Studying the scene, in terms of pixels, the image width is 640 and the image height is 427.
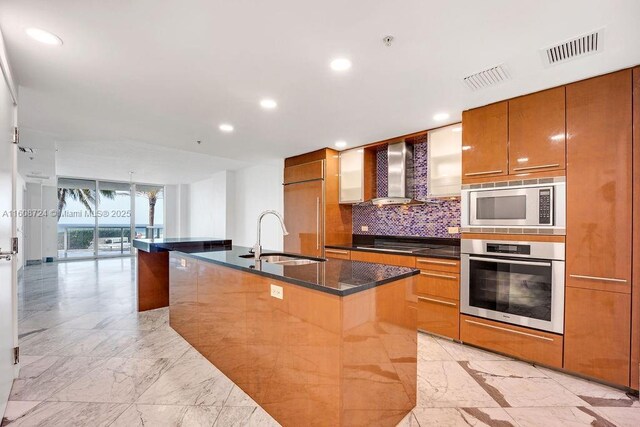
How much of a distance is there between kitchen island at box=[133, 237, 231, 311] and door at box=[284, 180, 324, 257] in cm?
125

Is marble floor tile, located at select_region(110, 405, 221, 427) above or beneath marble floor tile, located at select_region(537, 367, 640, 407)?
above

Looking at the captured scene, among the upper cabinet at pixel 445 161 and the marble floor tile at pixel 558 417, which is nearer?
the marble floor tile at pixel 558 417

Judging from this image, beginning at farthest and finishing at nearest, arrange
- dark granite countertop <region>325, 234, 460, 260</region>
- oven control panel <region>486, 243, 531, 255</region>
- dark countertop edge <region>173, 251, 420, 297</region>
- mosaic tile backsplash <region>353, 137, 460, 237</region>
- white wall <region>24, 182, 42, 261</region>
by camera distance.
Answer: white wall <region>24, 182, 42, 261</region> < mosaic tile backsplash <region>353, 137, 460, 237</region> < dark granite countertop <region>325, 234, 460, 260</region> < oven control panel <region>486, 243, 531, 255</region> < dark countertop edge <region>173, 251, 420, 297</region>

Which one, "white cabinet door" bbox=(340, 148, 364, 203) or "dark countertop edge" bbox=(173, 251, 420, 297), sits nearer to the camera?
"dark countertop edge" bbox=(173, 251, 420, 297)

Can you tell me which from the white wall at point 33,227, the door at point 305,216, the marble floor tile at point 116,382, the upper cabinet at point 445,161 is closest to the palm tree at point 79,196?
the white wall at point 33,227

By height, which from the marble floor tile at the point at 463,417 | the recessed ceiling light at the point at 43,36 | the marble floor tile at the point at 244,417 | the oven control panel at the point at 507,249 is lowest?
the marble floor tile at the point at 463,417

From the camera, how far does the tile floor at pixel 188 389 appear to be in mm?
1780

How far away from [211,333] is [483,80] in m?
2.98

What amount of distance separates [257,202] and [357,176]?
342 centimetres

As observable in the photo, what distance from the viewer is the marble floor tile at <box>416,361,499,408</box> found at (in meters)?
1.95

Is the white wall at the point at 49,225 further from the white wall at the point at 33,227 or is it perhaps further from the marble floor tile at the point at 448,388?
the marble floor tile at the point at 448,388

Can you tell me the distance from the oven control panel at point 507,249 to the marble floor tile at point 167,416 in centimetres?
255

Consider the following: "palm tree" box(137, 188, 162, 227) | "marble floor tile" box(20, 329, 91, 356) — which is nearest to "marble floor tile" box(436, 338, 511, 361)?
"marble floor tile" box(20, 329, 91, 356)

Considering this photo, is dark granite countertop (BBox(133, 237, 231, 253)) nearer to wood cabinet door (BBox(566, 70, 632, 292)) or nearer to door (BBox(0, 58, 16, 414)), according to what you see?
door (BBox(0, 58, 16, 414))
